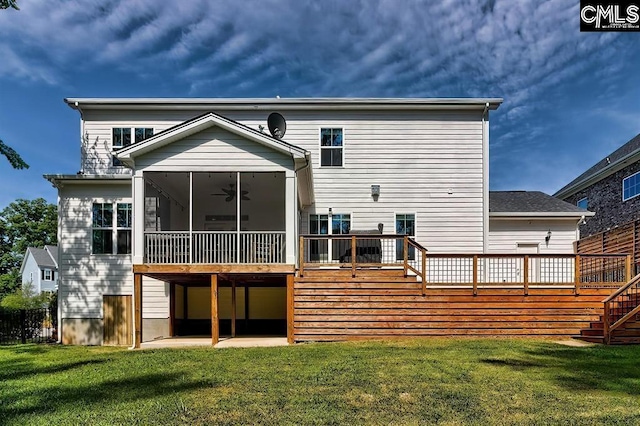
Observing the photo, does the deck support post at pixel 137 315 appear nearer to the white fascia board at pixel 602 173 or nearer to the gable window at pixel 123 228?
the gable window at pixel 123 228

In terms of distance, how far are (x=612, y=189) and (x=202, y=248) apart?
18405 mm

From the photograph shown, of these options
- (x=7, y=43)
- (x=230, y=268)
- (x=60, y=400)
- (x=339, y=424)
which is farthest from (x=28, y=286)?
(x=339, y=424)

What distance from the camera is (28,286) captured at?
1243 inches

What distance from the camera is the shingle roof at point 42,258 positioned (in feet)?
132

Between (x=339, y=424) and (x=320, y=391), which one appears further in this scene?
(x=320, y=391)

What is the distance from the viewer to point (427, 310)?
995 centimetres

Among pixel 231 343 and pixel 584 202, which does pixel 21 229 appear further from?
pixel 584 202

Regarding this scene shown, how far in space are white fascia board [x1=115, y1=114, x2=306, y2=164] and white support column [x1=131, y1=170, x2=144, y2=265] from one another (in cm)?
54

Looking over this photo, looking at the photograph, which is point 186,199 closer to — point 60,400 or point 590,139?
point 60,400

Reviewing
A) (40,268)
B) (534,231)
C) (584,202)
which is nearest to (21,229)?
(40,268)

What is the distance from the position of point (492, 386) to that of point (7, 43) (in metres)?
21.7

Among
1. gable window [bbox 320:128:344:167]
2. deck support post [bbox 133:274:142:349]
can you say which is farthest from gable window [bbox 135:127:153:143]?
deck support post [bbox 133:274:142:349]

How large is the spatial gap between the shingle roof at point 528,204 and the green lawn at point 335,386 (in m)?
6.65

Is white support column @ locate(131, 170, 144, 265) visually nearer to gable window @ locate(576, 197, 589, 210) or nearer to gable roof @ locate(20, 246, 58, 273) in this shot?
gable window @ locate(576, 197, 589, 210)
